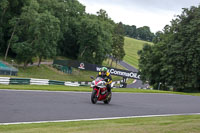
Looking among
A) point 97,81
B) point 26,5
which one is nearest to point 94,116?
point 97,81

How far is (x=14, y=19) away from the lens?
2451 inches

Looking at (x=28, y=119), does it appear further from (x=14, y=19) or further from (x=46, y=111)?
(x=14, y=19)

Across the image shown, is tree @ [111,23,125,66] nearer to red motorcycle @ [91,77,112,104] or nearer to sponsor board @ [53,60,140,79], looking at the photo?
sponsor board @ [53,60,140,79]

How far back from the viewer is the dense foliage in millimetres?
43844

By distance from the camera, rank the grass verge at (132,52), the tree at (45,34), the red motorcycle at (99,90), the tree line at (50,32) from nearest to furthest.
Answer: the red motorcycle at (99,90) → the tree at (45,34) → the tree line at (50,32) → the grass verge at (132,52)

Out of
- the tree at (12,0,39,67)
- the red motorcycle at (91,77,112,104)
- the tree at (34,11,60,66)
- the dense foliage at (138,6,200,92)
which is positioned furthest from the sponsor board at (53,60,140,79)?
the red motorcycle at (91,77,112,104)

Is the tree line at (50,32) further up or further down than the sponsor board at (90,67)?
further up

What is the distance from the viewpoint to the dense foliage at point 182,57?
43.8 meters

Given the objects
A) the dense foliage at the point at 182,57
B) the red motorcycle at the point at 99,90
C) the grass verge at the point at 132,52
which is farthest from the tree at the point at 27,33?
the grass verge at the point at 132,52

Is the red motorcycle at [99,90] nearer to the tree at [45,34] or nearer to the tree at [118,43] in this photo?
the tree at [45,34]

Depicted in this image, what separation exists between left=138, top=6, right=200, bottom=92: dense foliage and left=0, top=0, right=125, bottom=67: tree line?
2206 cm

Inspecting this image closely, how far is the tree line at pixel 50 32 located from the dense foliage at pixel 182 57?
72.4 feet

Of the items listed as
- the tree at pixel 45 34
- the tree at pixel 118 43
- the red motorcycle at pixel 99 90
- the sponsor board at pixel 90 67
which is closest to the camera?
the red motorcycle at pixel 99 90

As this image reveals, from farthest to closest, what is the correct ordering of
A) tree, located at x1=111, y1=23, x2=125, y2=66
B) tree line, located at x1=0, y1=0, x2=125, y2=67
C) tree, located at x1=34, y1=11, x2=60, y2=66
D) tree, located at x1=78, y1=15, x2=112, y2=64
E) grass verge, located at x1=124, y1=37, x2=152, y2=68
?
grass verge, located at x1=124, y1=37, x2=152, y2=68 < tree, located at x1=111, y1=23, x2=125, y2=66 < tree, located at x1=78, y1=15, x2=112, y2=64 < tree line, located at x1=0, y1=0, x2=125, y2=67 < tree, located at x1=34, y1=11, x2=60, y2=66
